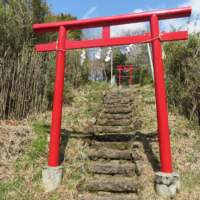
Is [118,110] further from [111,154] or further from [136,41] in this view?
[136,41]

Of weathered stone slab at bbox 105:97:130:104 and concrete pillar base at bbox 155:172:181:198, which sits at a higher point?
weathered stone slab at bbox 105:97:130:104

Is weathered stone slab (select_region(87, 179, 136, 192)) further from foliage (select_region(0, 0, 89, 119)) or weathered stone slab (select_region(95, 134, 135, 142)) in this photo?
foliage (select_region(0, 0, 89, 119))

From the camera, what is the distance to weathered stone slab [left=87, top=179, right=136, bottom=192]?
294 centimetres

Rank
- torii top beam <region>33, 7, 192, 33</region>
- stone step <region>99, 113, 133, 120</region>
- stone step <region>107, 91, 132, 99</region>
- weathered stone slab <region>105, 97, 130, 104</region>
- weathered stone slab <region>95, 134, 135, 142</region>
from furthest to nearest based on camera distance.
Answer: stone step <region>107, 91, 132, 99</region>
weathered stone slab <region>105, 97, 130, 104</region>
stone step <region>99, 113, 133, 120</region>
weathered stone slab <region>95, 134, 135, 142</region>
torii top beam <region>33, 7, 192, 33</region>

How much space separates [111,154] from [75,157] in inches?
33.1

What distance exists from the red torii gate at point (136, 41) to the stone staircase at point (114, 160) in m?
0.68

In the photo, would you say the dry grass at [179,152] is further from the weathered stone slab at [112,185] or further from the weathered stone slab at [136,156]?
the weathered stone slab at [112,185]

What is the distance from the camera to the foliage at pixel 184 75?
4.42 m

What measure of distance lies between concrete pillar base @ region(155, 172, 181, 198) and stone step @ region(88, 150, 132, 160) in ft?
3.24

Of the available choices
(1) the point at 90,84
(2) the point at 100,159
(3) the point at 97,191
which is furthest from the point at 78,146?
(1) the point at 90,84

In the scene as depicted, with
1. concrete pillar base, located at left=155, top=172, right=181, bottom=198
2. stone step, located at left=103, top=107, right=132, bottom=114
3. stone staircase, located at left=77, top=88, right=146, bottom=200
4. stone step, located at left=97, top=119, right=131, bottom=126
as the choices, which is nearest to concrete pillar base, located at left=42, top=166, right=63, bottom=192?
stone staircase, located at left=77, top=88, right=146, bottom=200

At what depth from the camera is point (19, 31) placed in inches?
195

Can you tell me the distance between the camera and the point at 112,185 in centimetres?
301

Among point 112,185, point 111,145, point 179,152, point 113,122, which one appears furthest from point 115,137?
point 179,152
